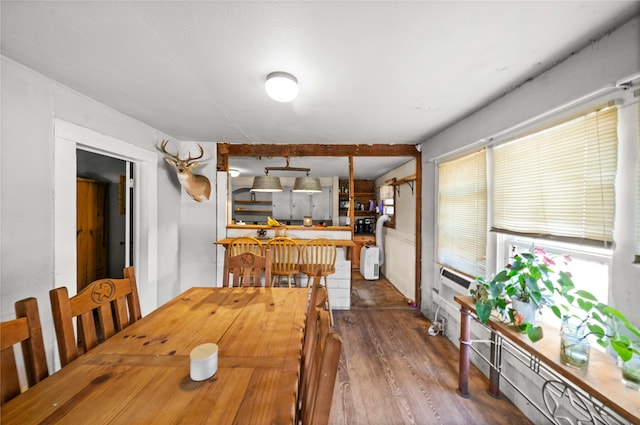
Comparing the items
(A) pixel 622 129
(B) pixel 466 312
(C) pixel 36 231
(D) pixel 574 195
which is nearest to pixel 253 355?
(B) pixel 466 312

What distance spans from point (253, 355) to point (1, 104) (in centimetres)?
208

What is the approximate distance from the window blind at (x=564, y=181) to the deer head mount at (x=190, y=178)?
10.1 feet

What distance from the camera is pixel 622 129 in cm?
119

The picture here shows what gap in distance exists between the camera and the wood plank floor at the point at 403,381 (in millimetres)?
1664

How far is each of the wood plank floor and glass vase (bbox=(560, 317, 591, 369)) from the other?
85 centimetres

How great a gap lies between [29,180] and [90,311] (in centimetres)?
111

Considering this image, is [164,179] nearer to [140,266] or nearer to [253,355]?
[140,266]

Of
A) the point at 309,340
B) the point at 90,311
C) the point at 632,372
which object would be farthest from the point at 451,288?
the point at 90,311

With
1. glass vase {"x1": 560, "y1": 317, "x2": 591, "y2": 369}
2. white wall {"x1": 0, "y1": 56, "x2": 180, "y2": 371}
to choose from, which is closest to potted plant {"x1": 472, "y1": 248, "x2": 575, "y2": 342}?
glass vase {"x1": 560, "y1": 317, "x2": 591, "y2": 369}

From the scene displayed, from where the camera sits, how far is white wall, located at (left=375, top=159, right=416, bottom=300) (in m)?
3.78

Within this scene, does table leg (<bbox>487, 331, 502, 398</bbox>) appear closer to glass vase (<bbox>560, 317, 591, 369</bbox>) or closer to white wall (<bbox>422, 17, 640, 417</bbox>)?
white wall (<bbox>422, 17, 640, 417</bbox>)

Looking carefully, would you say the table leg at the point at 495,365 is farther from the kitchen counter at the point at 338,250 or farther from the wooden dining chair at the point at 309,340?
the kitchen counter at the point at 338,250

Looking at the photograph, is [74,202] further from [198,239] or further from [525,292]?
[525,292]

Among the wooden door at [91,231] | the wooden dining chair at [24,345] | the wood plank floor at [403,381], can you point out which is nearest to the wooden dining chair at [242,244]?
the wood plank floor at [403,381]
